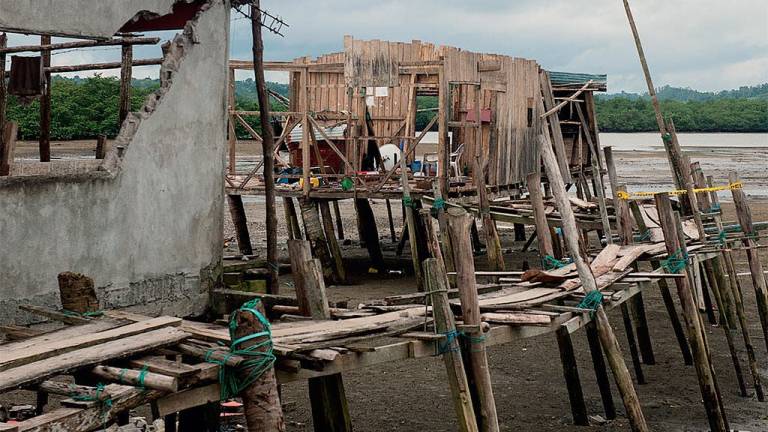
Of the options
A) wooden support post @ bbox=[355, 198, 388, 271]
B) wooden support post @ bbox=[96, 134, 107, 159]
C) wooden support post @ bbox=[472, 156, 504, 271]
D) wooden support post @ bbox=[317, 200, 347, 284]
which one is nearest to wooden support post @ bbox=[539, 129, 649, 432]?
wooden support post @ bbox=[96, 134, 107, 159]

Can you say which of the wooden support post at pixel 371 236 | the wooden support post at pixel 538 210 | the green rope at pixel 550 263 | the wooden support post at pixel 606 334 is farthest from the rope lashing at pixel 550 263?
the wooden support post at pixel 371 236

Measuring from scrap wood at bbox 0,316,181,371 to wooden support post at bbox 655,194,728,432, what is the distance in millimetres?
6192

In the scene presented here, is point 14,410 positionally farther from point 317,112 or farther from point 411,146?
point 317,112

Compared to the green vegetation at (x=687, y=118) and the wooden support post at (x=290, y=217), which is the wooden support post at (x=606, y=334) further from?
the green vegetation at (x=687, y=118)

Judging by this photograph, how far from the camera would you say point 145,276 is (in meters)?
10.3

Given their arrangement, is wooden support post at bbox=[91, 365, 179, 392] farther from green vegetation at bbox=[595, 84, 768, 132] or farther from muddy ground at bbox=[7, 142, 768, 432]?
green vegetation at bbox=[595, 84, 768, 132]

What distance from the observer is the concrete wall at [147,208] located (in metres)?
9.20

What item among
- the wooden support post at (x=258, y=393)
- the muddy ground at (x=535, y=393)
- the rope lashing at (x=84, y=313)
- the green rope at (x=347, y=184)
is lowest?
the muddy ground at (x=535, y=393)

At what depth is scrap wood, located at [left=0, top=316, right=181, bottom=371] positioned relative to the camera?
22.1ft

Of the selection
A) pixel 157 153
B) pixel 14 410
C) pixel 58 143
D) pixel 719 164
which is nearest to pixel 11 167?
pixel 157 153

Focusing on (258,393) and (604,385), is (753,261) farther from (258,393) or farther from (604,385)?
(258,393)

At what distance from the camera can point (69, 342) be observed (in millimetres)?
7152

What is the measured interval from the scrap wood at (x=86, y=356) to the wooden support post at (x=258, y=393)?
1.85 feet

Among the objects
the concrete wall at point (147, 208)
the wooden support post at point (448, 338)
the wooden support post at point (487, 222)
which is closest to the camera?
the wooden support post at point (448, 338)
